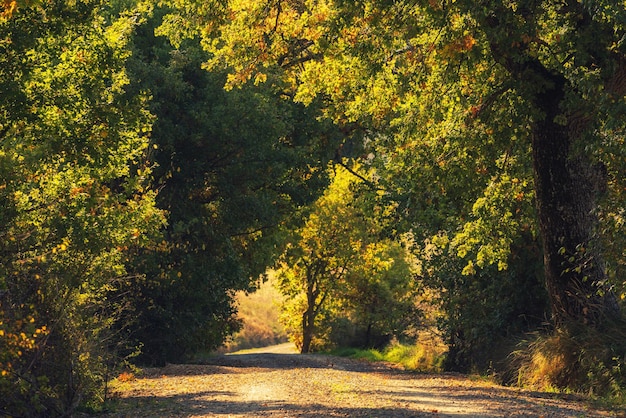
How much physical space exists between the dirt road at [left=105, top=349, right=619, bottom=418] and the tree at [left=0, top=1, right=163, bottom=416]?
5.16 feet

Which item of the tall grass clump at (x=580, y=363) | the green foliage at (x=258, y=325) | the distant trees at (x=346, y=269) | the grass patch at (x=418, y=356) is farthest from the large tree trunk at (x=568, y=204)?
the green foliage at (x=258, y=325)

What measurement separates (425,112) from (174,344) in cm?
1237

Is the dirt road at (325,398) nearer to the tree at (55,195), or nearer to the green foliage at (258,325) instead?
the tree at (55,195)

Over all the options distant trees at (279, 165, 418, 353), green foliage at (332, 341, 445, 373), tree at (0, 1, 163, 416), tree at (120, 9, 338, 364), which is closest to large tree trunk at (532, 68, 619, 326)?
tree at (0, 1, 163, 416)

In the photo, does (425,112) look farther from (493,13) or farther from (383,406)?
(383,406)

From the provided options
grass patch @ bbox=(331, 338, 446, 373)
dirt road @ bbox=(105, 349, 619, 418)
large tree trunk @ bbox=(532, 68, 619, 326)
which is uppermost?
large tree trunk @ bbox=(532, 68, 619, 326)

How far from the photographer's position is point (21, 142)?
1316cm

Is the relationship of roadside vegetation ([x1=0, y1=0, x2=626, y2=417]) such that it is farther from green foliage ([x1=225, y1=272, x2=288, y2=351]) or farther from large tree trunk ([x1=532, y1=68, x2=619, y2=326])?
green foliage ([x1=225, y1=272, x2=288, y2=351])

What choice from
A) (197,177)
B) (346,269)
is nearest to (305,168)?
(197,177)

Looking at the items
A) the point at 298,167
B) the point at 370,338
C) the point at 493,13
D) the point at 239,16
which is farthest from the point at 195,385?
the point at 370,338

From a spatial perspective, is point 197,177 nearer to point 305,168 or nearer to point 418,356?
point 305,168

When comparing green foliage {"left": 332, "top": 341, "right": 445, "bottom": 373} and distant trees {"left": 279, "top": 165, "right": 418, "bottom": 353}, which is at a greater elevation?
distant trees {"left": 279, "top": 165, "right": 418, "bottom": 353}

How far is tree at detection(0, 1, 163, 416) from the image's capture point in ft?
39.8

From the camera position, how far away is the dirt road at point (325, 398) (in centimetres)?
1327
